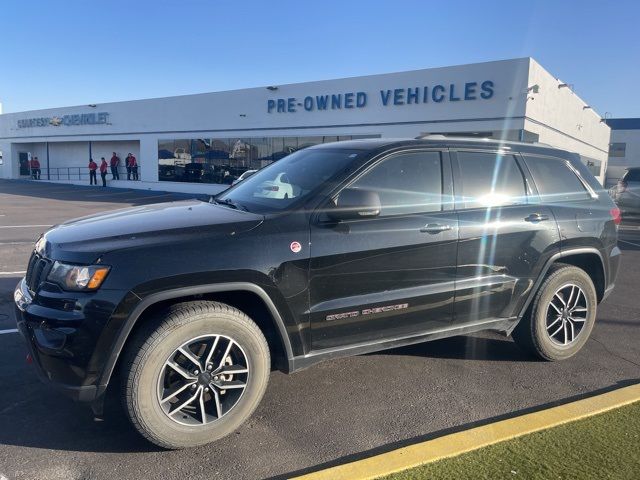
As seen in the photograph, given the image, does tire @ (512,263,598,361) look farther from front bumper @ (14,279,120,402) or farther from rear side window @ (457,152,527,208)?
front bumper @ (14,279,120,402)

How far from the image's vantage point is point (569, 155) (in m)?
4.92

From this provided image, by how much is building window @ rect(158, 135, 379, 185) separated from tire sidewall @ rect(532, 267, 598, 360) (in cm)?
1976

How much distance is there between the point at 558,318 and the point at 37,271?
162 inches

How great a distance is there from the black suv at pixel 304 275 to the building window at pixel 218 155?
65.2 feet

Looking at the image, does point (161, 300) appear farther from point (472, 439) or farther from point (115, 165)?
point (115, 165)

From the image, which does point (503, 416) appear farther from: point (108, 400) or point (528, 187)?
point (108, 400)

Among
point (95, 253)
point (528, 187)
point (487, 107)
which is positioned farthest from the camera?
point (487, 107)

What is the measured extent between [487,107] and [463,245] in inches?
658

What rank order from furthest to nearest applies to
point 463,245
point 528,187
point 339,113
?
1. point 339,113
2. point 528,187
3. point 463,245

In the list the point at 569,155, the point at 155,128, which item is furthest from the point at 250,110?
the point at 569,155

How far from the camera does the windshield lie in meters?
3.65

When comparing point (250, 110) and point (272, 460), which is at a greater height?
point (250, 110)

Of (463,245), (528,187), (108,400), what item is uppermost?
(528,187)

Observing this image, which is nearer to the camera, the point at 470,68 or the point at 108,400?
the point at 108,400
